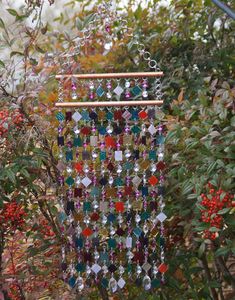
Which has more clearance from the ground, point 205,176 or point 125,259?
point 205,176

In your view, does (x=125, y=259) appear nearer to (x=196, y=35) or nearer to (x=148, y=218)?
(x=148, y=218)

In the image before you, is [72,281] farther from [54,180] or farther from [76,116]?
[76,116]

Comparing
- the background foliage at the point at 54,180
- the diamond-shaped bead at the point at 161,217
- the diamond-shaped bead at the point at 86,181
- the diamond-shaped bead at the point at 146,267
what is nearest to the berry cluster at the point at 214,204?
the background foliage at the point at 54,180

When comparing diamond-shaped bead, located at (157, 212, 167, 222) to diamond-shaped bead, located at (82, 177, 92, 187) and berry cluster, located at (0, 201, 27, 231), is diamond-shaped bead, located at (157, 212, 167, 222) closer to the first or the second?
diamond-shaped bead, located at (82, 177, 92, 187)

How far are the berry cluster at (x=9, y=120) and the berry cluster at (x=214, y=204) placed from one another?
0.64 m

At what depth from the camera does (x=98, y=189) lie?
2.12 meters

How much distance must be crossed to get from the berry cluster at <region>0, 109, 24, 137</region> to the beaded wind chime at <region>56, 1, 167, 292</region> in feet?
0.46

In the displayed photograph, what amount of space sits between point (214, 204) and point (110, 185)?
35 cm

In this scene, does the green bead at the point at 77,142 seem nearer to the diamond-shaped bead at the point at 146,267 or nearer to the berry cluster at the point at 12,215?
the berry cluster at the point at 12,215

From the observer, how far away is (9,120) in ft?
6.91

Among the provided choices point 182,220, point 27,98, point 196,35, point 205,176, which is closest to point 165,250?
point 182,220

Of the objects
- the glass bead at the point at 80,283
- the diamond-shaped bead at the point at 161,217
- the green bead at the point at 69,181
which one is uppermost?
the green bead at the point at 69,181

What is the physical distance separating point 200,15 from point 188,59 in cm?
20

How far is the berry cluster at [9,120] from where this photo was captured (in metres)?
2.10
